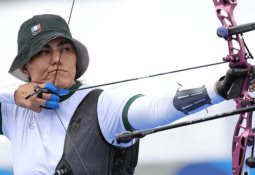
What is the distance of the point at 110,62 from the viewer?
2.34 meters

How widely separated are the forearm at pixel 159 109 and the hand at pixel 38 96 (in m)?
0.23

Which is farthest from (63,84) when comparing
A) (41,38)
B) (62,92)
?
(41,38)

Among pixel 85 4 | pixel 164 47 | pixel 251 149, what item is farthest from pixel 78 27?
pixel 251 149

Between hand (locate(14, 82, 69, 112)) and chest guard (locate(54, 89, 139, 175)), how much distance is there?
82mm

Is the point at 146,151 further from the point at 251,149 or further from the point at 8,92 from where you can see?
the point at 251,149

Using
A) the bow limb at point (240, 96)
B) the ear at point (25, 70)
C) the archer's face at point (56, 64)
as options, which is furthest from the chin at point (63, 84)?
the bow limb at point (240, 96)

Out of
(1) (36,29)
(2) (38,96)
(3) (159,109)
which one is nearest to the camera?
(3) (159,109)

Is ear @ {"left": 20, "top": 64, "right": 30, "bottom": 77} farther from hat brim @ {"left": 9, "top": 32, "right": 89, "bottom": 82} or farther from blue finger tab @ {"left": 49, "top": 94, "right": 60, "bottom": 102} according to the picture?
blue finger tab @ {"left": 49, "top": 94, "right": 60, "bottom": 102}

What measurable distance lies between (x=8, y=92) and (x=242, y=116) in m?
0.70

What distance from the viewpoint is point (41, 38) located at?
1774mm

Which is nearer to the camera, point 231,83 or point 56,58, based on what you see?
point 231,83

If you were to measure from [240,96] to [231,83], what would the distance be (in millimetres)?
106

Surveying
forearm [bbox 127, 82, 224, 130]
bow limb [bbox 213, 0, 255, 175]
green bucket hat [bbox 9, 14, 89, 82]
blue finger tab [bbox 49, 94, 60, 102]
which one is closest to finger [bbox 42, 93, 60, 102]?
blue finger tab [bbox 49, 94, 60, 102]

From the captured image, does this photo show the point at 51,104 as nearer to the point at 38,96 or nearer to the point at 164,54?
the point at 38,96
